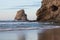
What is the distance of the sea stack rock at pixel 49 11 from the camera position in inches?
658

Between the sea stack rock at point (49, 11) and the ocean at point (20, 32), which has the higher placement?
the ocean at point (20, 32)

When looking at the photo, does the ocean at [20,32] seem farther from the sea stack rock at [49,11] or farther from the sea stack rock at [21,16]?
the sea stack rock at [49,11]

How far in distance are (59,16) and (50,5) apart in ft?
3.67

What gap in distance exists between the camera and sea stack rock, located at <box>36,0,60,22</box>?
16.7 meters

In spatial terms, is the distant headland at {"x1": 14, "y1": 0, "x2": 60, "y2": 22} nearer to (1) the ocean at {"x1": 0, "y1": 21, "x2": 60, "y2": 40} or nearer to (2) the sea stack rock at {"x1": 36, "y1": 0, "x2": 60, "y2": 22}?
(2) the sea stack rock at {"x1": 36, "y1": 0, "x2": 60, "y2": 22}

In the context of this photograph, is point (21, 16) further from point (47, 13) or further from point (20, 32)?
point (20, 32)

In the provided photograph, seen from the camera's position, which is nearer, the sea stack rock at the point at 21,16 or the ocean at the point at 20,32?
the ocean at the point at 20,32

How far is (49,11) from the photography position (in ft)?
56.0

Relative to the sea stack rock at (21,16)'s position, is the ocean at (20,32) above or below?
above

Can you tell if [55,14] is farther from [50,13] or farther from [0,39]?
[0,39]

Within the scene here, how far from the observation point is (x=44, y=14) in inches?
697

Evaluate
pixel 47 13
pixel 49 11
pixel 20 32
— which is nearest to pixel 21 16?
pixel 47 13

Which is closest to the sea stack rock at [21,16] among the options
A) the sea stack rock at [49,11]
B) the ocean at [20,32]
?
the sea stack rock at [49,11]

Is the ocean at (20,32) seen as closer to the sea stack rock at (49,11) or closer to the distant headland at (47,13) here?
the distant headland at (47,13)
